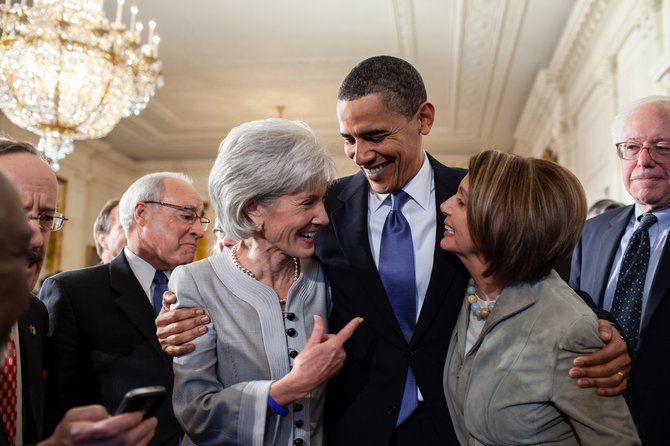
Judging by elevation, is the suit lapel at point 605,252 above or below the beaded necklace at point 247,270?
below

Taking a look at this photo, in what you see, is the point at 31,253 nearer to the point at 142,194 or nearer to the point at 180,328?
the point at 180,328

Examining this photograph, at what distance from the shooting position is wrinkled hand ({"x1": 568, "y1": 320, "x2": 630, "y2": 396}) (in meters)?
1.66

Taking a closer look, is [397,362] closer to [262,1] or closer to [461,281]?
[461,281]

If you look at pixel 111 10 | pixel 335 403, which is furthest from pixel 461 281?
pixel 111 10

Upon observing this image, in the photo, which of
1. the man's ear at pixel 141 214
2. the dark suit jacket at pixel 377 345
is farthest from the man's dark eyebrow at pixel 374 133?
the man's ear at pixel 141 214

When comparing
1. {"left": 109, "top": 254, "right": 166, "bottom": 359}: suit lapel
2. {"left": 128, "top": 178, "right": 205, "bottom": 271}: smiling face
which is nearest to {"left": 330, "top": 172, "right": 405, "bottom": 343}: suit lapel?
{"left": 109, "top": 254, "right": 166, "bottom": 359}: suit lapel

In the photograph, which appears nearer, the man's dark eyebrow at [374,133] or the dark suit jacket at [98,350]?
the man's dark eyebrow at [374,133]

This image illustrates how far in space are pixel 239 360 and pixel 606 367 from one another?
999mm

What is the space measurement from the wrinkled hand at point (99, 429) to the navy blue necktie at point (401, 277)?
93cm

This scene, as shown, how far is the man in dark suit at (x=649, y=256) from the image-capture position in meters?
2.25

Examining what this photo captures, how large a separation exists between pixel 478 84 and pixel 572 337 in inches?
314

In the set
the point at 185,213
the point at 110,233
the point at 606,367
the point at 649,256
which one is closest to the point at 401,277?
the point at 606,367

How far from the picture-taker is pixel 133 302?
113 inches

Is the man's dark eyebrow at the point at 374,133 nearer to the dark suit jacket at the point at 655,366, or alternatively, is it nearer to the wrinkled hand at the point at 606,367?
the wrinkled hand at the point at 606,367
